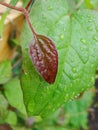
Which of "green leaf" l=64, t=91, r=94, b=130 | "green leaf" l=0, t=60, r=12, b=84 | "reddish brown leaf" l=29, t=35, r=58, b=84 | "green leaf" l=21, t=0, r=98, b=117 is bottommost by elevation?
"green leaf" l=64, t=91, r=94, b=130

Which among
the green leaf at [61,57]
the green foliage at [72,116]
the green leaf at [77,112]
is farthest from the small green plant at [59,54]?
the green leaf at [77,112]

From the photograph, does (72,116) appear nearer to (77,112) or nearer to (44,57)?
(77,112)

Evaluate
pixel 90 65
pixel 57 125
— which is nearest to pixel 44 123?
pixel 57 125

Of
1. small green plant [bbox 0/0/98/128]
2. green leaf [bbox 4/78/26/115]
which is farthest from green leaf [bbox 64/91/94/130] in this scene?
small green plant [bbox 0/0/98/128]

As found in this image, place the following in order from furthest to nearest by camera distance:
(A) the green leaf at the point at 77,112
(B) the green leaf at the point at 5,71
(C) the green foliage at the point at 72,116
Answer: (A) the green leaf at the point at 77,112
(C) the green foliage at the point at 72,116
(B) the green leaf at the point at 5,71

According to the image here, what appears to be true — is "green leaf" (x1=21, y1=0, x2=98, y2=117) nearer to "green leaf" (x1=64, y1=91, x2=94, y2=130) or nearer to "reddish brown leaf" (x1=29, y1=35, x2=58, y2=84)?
"reddish brown leaf" (x1=29, y1=35, x2=58, y2=84)

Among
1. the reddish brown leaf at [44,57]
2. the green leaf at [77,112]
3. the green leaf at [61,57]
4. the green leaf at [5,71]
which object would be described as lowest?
the green leaf at [77,112]

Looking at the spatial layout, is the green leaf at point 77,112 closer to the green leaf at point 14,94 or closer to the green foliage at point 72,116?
the green foliage at point 72,116

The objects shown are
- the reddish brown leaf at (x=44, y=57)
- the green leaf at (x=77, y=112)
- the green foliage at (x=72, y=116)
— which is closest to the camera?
the reddish brown leaf at (x=44, y=57)

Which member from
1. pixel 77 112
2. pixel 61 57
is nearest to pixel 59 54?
pixel 61 57
